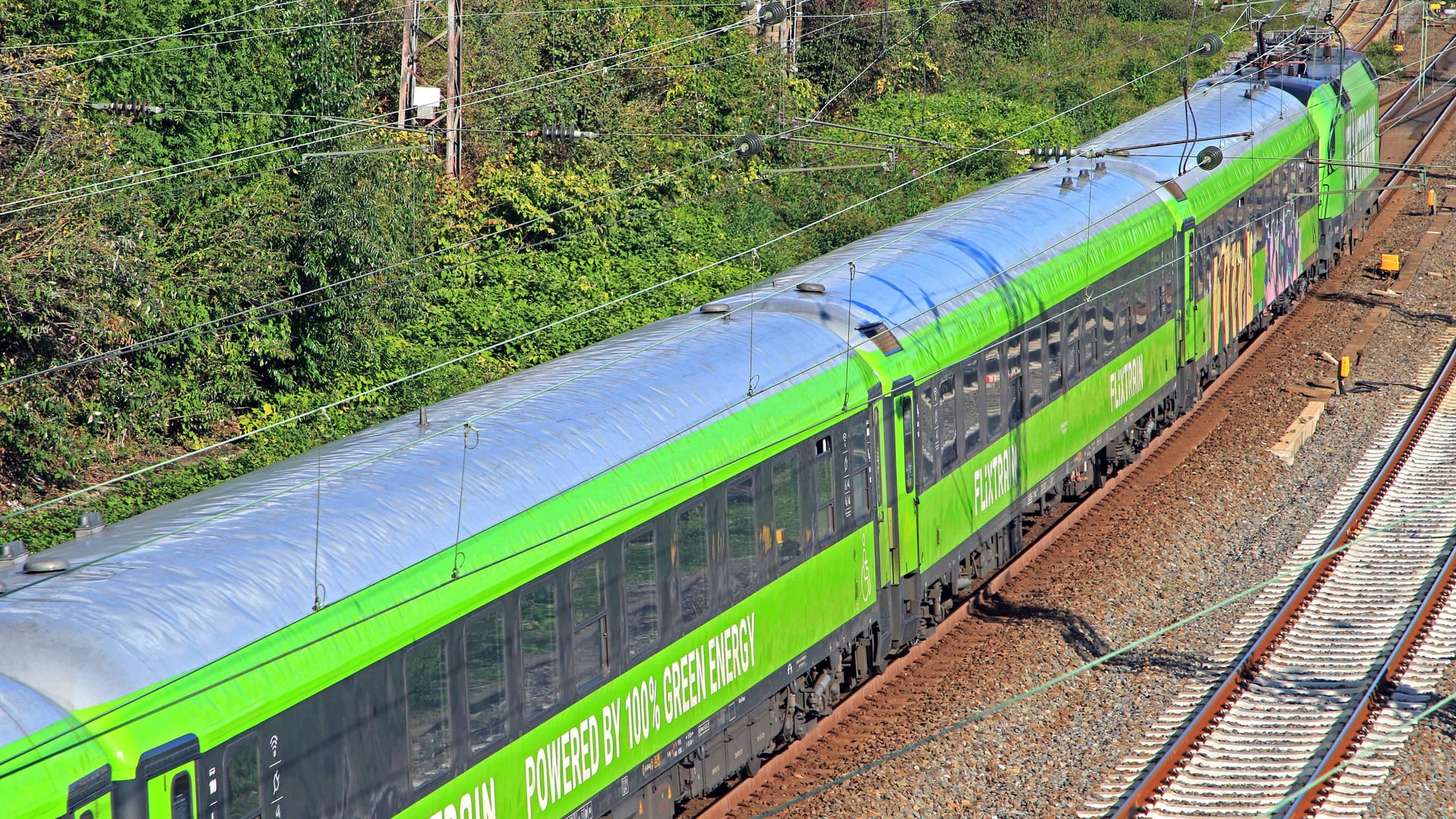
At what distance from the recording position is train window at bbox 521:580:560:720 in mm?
9117

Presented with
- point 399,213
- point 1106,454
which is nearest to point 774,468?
point 1106,454

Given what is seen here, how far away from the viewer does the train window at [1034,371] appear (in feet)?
56.0

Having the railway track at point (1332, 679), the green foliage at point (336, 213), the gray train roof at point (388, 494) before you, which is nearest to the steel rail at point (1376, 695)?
the railway track at point (1332, 679)

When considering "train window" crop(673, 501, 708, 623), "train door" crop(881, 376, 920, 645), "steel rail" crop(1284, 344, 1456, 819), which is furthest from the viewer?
"train door" crop(881, 376, 920, 645)

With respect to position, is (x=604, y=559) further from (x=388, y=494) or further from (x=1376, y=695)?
(x=1376, y=695)

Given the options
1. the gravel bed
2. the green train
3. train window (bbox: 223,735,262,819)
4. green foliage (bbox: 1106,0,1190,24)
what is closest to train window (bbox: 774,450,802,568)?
the green train

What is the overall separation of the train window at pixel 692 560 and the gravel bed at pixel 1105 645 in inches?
88.4

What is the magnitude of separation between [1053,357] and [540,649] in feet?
32.8

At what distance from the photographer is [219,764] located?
6875 mm

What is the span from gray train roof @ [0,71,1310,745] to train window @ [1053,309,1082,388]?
6.66 feet

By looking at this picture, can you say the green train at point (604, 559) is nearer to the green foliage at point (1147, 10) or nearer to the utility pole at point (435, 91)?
the utility pole at point (435, 91)

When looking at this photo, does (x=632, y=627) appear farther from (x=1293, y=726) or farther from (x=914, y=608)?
(x=1293, y=726)

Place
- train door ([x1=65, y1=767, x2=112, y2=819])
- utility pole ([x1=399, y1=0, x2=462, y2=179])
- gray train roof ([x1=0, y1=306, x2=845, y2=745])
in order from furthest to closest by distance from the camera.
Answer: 1. utility pole ([x1=399, y1=0, x2=462, y2=179])
2. gray train roof ([x1=0, y1=306, x2=845, y2=745])
3. train door ([x1=65, y1=767, x2=112, y2=819])

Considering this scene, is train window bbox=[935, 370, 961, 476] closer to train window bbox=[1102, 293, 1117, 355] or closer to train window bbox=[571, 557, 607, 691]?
train window bbox=[1102, 293, 1117, 355]
